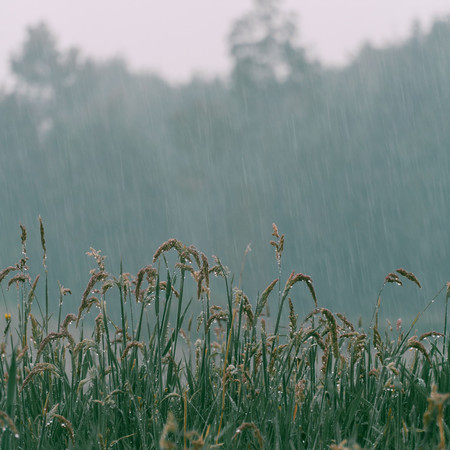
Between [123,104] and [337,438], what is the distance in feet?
93.0

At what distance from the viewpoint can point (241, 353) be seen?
268 centimetres

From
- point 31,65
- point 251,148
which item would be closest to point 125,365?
point 251,148

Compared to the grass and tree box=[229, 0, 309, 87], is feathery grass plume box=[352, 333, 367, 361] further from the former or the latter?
tree box=[229, 0, 309, 87]

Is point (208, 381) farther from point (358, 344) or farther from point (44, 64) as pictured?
point (44, 64)

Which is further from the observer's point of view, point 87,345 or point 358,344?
point 358,344

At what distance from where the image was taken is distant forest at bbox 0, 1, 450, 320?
80.3 ft

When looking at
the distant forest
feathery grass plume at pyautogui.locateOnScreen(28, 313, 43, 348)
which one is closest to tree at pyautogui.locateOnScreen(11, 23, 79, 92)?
the distant forest

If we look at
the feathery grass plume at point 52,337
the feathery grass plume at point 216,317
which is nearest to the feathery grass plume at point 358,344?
the feathery grass plume at point 216,317

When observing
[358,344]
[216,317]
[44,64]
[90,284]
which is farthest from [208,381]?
[44,64]

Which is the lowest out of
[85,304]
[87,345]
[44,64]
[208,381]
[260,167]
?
[208,381]

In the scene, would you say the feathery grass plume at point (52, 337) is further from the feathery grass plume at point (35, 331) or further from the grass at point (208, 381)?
the feathery grass plume at point (35, 331)

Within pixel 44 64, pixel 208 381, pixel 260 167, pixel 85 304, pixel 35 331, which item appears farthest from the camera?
pixel 44 64

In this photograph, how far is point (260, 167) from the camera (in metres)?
26.6

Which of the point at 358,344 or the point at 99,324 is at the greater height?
the point at 99,324
